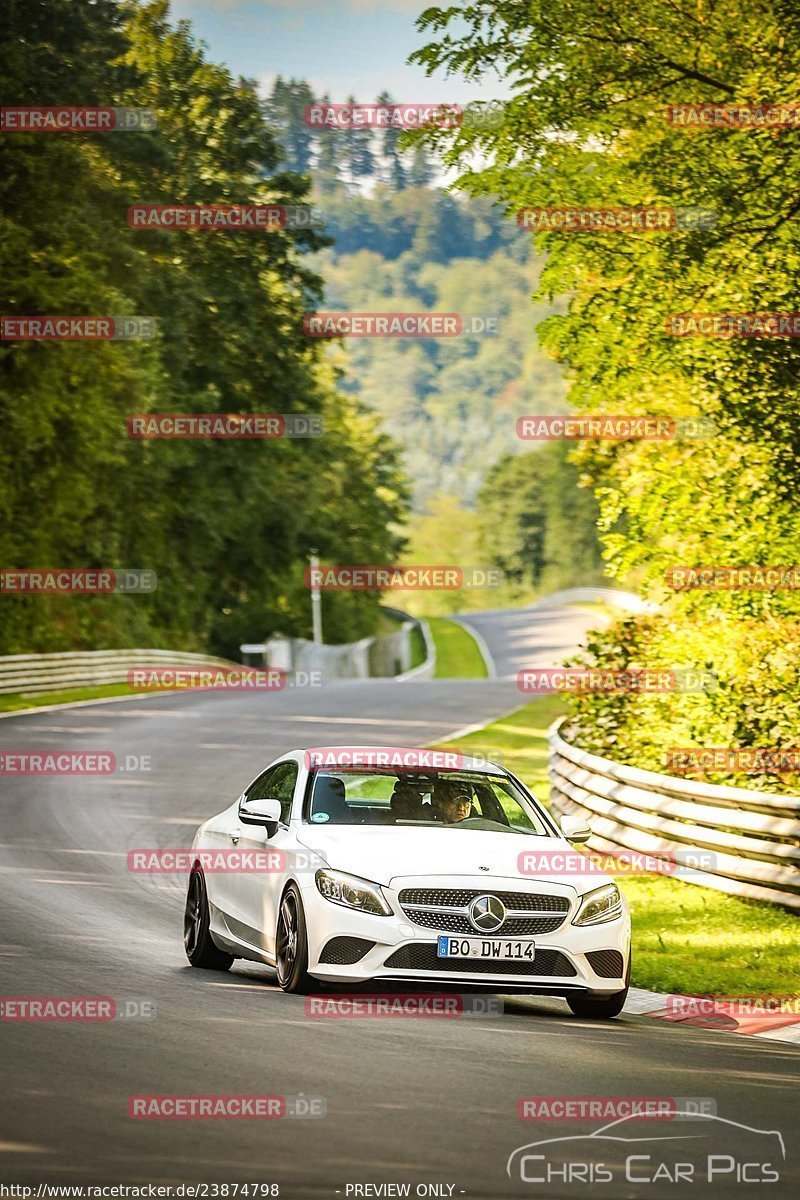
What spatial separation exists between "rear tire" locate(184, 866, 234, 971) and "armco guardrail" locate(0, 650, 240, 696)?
30086mm

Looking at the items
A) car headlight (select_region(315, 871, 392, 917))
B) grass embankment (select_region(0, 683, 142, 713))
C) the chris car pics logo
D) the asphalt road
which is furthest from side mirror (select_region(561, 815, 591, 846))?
grass embankment (select_region(0, 683, 142, 713))

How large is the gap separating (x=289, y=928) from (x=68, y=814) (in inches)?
458

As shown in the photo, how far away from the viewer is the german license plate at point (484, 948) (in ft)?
31.0

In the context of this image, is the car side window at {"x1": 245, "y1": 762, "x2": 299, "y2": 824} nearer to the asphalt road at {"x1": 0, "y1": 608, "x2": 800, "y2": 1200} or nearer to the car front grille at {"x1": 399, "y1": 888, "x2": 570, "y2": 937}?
the asphalt road at {"x1": 0, "y1": 608, "x2": 800, "y2": 1200}

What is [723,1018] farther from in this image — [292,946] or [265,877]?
[265,877]

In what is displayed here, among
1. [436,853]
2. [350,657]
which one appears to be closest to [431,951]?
[436,853]

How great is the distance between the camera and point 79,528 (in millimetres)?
53875

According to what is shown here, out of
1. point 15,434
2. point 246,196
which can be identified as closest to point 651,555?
point 15,434

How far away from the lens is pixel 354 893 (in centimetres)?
952

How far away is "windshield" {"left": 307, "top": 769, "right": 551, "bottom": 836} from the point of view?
1051 centimetres

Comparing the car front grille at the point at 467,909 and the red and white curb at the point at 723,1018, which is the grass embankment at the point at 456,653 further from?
the car front grille at the point at 467,909

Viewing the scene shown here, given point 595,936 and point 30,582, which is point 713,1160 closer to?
point 595,936

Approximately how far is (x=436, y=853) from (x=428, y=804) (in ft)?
3.27

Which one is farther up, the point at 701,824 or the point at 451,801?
the point at 451,801
